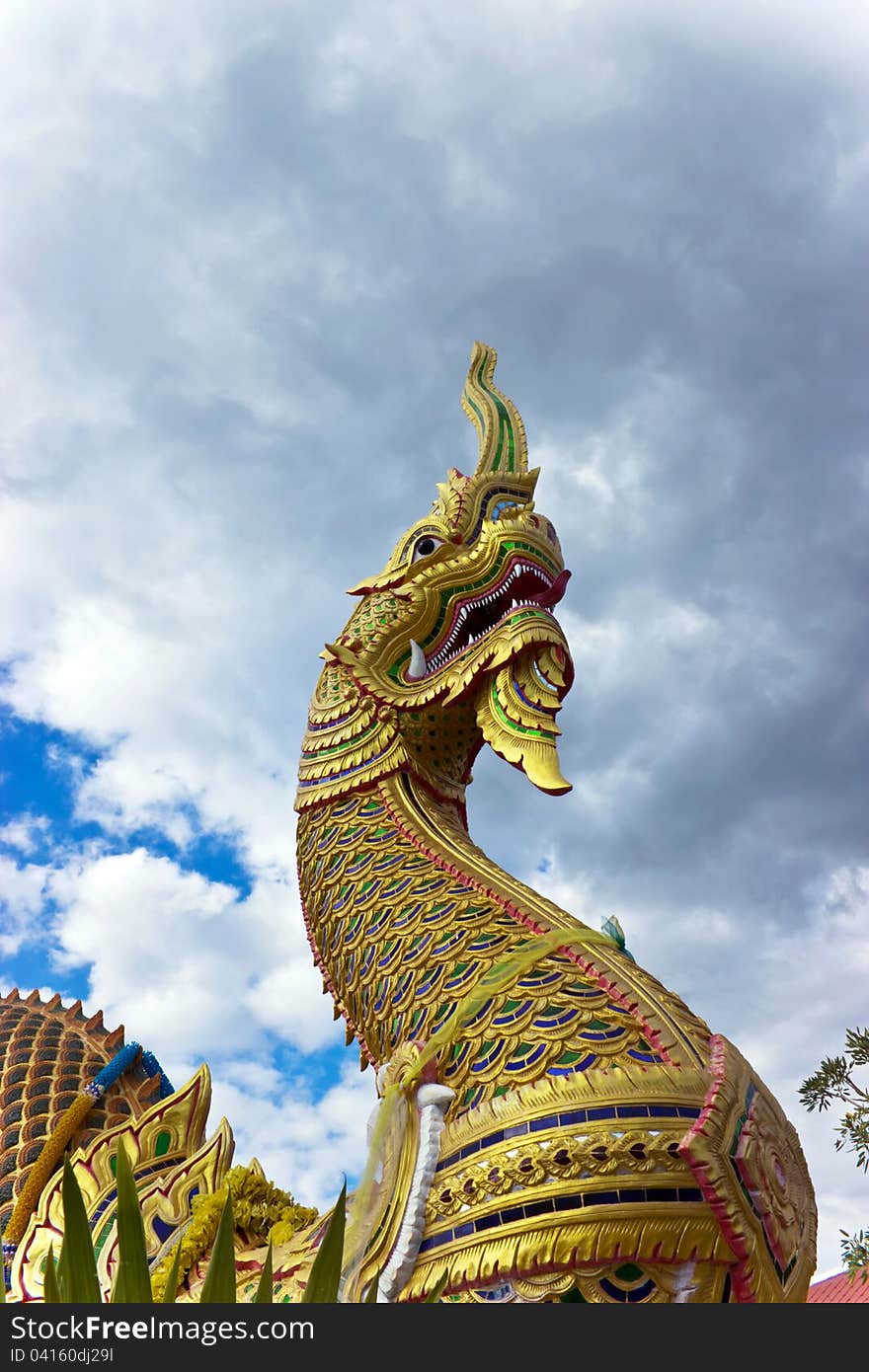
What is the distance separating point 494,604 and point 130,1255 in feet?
12.7

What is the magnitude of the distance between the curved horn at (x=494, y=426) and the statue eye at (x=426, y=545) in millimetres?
533

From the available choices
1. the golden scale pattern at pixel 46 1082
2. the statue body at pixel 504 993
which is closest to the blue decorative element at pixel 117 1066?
the golden scale pattern at pixel 46 1082

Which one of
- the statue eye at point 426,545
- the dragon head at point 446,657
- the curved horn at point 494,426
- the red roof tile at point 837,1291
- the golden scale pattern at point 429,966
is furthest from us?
the red roof tile at point 837,1291

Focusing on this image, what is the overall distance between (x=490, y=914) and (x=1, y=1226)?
95.2 inches

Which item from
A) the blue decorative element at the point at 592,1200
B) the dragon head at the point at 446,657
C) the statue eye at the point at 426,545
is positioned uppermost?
the statue eye at the point at 426,545

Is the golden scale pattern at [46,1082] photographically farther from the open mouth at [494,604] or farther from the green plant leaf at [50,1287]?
the green plant leaf at [50,1287]

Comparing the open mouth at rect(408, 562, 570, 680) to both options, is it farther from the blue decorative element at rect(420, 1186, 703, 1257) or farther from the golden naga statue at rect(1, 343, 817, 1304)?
the blue decorative element at rect(420, 1186, 703, 1257)

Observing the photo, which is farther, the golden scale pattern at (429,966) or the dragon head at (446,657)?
the dragon head at (446,657)

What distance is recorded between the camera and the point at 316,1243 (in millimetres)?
3631

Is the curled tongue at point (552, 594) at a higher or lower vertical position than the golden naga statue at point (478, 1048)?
higher

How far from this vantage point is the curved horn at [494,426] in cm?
613

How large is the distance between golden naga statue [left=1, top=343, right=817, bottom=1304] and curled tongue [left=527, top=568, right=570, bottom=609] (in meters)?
0.01
